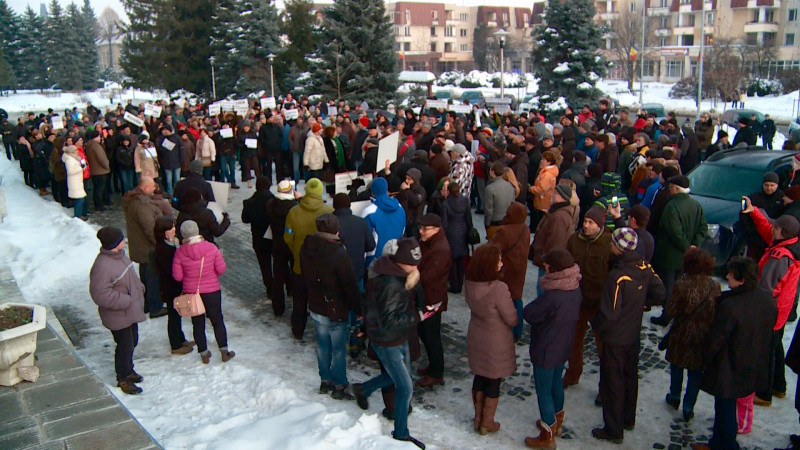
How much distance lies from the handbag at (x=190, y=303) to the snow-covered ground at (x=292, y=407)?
0.74m

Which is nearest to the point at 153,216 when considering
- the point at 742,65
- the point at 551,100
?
the point at 551,100

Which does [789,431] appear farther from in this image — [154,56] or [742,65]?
[742,65]

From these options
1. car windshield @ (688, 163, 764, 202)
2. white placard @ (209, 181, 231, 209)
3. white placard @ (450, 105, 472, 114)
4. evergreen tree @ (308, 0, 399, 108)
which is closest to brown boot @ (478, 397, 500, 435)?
white placard @ (209, 181, 231, 209)

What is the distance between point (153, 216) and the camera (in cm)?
893

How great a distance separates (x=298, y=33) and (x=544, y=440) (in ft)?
124

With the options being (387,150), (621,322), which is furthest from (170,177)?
(621,322)

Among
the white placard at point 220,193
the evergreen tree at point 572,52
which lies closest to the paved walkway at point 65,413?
the white placard at point 220,193

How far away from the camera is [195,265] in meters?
7.24

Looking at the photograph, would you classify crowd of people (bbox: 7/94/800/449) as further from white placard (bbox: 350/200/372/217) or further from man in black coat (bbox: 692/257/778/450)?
white placard (bbox: 350/200/372/217)

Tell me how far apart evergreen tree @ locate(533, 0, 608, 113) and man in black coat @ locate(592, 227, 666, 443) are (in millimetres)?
27288

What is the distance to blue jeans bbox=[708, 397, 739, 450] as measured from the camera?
18.9ft

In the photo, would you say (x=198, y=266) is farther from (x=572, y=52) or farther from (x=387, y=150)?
(x=572, y=52)

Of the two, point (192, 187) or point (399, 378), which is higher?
point (192, 187)

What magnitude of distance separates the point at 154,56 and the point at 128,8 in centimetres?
529
